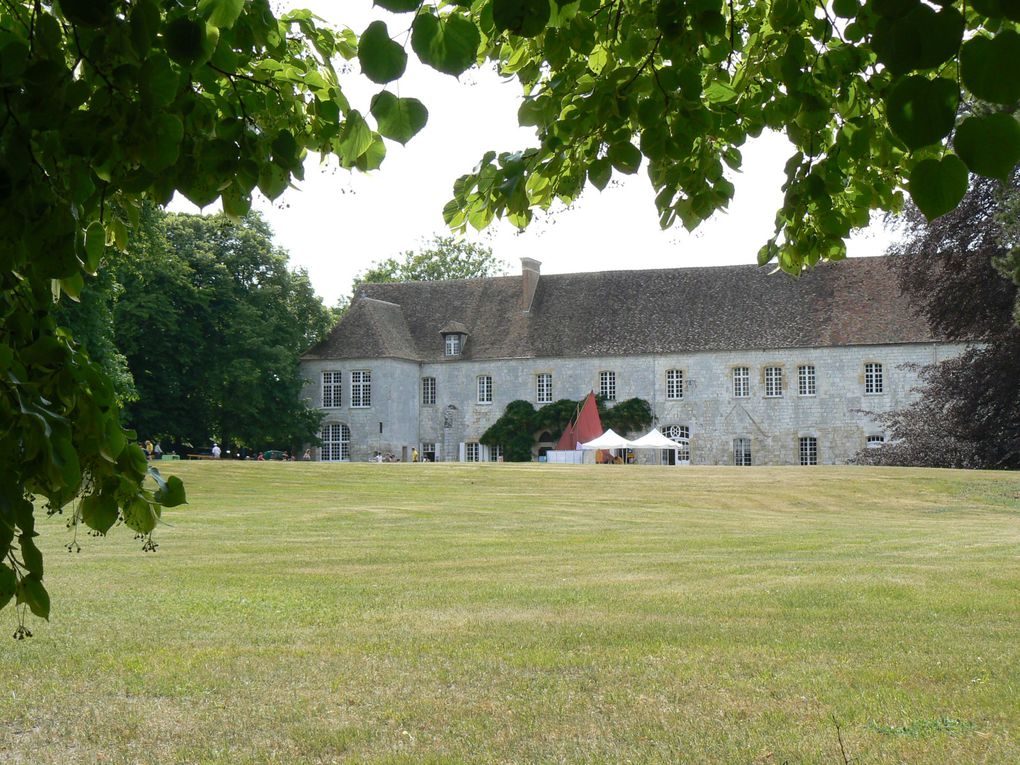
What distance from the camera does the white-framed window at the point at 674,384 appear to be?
4994cm

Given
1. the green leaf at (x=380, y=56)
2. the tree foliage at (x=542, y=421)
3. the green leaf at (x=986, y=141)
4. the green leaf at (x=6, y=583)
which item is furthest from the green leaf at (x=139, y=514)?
the tree foliage at (x=542, y=421)

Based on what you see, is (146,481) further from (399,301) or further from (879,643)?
(399,301)

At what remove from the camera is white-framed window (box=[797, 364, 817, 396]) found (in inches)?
1911

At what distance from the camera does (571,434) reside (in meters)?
48.9

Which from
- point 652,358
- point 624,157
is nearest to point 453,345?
point 652,358

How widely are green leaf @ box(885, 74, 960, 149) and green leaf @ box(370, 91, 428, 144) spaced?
1.32 metres

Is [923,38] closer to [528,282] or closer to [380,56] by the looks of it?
[380,56]

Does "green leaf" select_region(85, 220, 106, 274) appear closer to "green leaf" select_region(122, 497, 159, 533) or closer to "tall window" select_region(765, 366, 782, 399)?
"green leaf" select_region(122, 497, 159, 533)

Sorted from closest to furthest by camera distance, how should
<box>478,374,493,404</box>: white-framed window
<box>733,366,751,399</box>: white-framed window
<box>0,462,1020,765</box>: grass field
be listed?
<box>0,462,1020,765</box>: grass field
<box>733,366,751,399</box>: white-framed window
<box>478,374,493,404</box>: white-framed window

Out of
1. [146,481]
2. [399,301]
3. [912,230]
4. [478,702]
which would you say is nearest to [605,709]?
[478,702]

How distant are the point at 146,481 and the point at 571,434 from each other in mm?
45229

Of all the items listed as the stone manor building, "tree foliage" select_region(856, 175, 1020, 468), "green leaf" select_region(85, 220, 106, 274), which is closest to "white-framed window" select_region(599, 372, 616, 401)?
the stone manor building

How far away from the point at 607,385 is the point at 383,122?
47.8 m

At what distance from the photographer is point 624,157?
453cm
